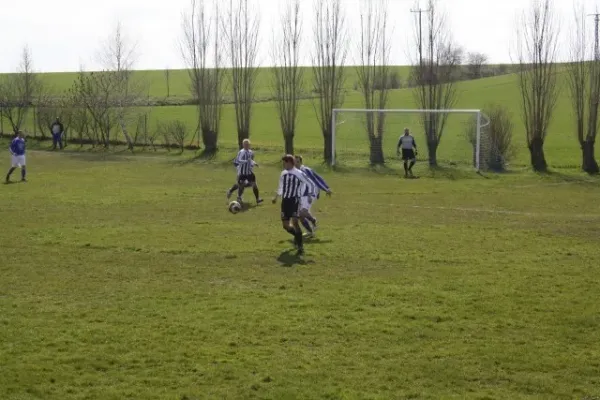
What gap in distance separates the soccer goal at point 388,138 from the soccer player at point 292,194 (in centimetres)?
1893

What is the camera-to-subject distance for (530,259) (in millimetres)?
14625

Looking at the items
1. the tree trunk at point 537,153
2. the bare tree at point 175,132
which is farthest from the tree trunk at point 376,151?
the bare tree at point 175,132

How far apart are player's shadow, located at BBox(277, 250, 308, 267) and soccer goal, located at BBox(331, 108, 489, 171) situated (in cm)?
1935

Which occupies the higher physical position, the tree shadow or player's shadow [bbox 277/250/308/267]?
the tree shadow

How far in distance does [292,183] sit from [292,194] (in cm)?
21

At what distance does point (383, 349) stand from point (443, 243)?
7.27m

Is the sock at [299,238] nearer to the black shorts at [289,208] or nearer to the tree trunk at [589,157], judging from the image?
the black shorts at [289,208]

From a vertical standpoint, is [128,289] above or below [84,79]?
below

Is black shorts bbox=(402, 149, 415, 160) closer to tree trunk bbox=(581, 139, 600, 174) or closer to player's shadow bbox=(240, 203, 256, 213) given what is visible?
tree trunk bbox=(581, 139, 600, 174)

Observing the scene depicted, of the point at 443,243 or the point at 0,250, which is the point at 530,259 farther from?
the point at 0,250

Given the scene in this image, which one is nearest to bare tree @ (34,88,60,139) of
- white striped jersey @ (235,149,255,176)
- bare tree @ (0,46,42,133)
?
bare tree @ (0,46,42,133)

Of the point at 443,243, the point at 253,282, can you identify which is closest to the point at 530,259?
the point at 443,243

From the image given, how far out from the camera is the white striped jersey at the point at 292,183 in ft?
49.7

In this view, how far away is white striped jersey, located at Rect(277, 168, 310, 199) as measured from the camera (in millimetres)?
15156
